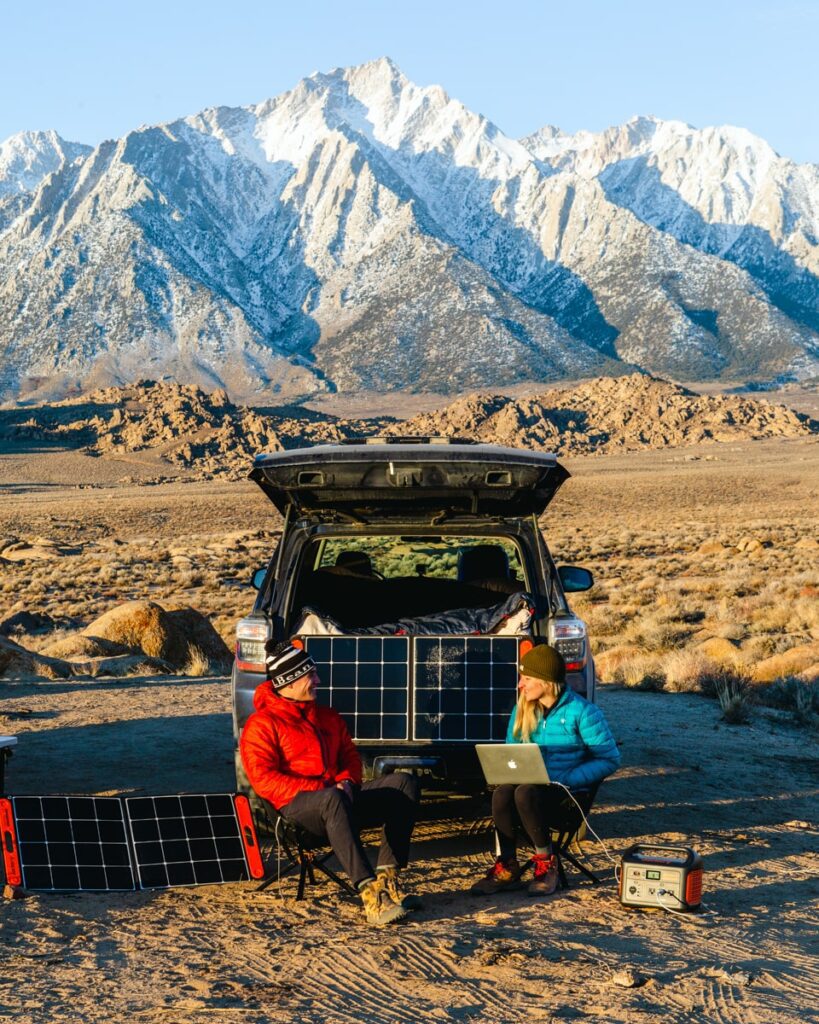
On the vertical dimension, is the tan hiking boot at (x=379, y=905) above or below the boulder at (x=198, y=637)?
above

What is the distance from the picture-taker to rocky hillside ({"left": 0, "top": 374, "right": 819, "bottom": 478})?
318ft

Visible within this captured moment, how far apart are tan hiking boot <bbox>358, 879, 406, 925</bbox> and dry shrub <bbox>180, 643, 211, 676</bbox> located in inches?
440

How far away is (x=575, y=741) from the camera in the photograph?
6.97m

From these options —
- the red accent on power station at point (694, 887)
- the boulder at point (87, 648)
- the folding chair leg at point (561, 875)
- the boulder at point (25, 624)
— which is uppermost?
the red accent on power station at point (694, 887)

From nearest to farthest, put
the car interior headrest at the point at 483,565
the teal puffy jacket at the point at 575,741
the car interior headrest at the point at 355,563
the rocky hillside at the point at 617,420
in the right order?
the teal puffy jacket at the point at 575,741
the car interior headrest at the point at 483,565
the car interior headrest at the point at 355,563
the rocky hillside at the point at 617,420

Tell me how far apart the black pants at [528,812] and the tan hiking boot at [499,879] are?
48 mm

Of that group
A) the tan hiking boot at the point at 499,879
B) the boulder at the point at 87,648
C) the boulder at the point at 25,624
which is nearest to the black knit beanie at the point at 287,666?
the tan hiking boot at the point at 499,879

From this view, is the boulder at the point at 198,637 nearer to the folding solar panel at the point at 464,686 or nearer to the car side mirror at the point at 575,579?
the car side mirror at the point at 575,579

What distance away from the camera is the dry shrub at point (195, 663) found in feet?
56.5

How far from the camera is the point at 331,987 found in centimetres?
523

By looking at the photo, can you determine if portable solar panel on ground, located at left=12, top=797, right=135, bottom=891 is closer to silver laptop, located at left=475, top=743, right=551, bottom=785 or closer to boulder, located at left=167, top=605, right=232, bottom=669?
silver laptop, located at left=475, top=743, right=551, bottom=785

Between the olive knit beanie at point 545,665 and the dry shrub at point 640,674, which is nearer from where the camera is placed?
the olive knit beanie at point 545,665

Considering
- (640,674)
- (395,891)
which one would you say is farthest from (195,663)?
(395,891)

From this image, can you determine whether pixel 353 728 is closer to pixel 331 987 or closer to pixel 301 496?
pixel 301 496
